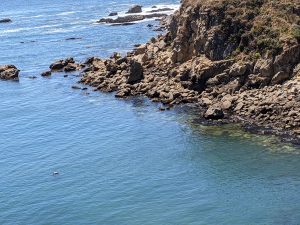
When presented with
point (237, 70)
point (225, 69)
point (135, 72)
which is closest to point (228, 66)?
point (225, 69)

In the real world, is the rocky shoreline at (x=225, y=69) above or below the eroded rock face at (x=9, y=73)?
above

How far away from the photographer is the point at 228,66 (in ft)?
256

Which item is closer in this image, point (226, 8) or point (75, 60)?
point (226, 8)

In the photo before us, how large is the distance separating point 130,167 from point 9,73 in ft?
176

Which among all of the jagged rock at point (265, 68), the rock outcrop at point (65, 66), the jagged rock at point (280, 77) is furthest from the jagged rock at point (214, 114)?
the rock outcrop at point (65, 66)

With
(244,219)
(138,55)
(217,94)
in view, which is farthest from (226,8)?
(244,219)

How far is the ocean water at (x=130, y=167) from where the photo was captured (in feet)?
161

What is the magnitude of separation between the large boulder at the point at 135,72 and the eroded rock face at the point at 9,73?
90.7ft

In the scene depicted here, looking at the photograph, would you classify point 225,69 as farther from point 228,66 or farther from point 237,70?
point 237,70

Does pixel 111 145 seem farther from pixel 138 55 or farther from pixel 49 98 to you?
pixel 138 55

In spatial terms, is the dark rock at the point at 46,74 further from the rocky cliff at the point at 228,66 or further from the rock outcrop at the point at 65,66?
the rocky cliff at the point at 228,66

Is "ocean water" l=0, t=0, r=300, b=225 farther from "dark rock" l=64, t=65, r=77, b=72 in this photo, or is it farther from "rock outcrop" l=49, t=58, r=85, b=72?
"rock outcrop" l=49, t=58, r=85, b=72

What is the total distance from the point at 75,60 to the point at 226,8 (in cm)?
4006

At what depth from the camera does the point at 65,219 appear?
49219 millimetres
